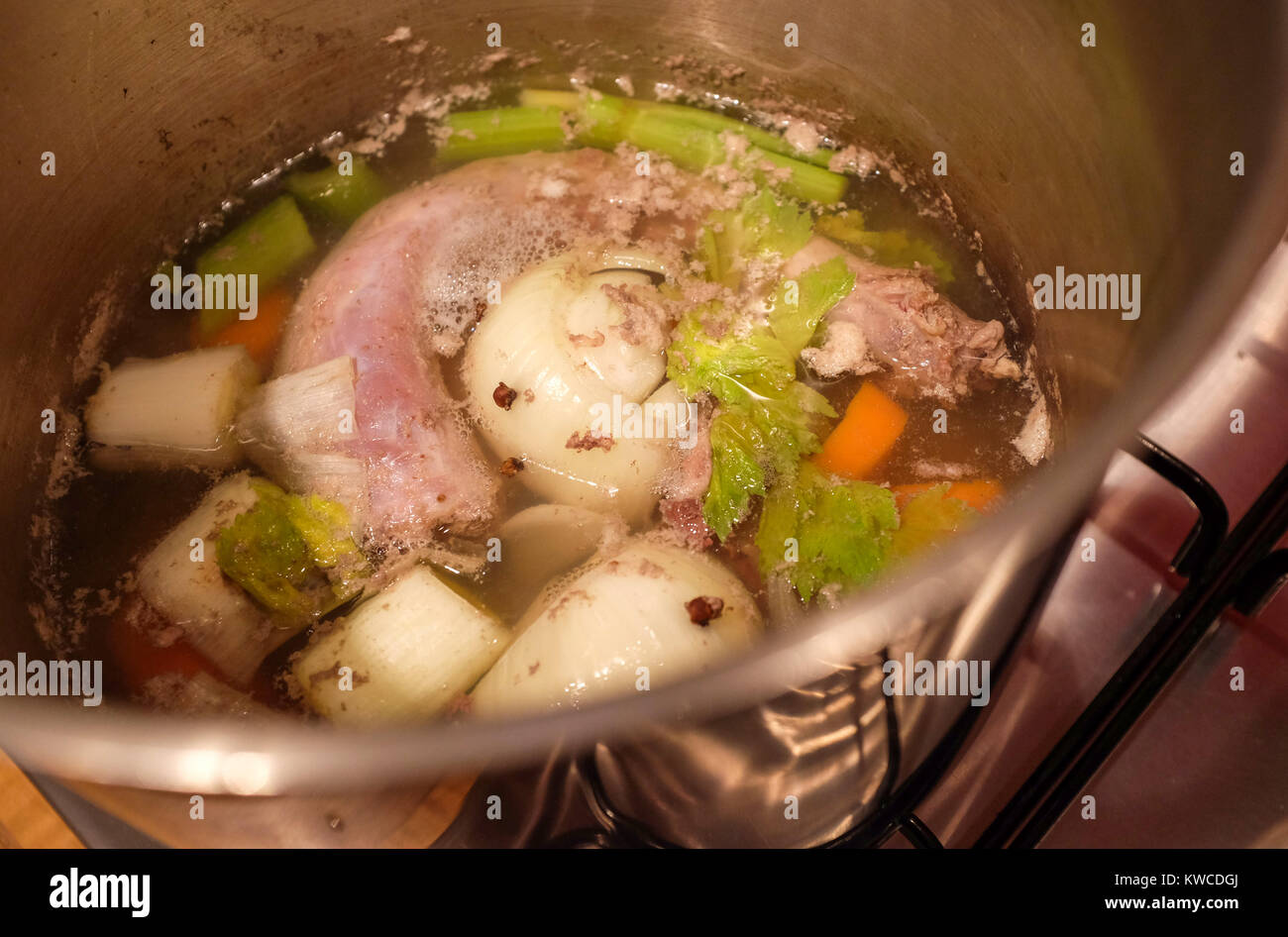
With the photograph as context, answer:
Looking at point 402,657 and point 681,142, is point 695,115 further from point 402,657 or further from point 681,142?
point 402,657

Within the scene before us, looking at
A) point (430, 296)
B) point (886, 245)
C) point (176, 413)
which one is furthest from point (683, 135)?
point (176, 413)

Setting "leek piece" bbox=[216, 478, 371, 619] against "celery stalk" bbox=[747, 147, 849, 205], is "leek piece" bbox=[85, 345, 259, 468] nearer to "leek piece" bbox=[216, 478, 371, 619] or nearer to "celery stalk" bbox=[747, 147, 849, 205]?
"leek piece" bbox=[216, 478, 371, 619]

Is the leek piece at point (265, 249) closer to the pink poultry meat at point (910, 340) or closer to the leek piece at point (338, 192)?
the leek piece at point (338, 192)

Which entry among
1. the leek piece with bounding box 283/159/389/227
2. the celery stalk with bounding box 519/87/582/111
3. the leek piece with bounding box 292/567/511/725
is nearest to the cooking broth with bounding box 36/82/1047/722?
the leek piece with bounding box 292/567/511/725

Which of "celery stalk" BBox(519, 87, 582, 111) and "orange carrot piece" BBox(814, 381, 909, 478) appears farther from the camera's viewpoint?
"celery stalk" BBox(519, 87, 582, 111)

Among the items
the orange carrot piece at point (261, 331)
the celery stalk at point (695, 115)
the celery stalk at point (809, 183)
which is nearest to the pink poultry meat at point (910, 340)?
the celery stalk at point (809, 183)

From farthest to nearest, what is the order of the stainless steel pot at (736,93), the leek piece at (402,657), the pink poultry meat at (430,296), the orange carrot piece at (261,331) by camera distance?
the orange carrot piece at (261,331) → the pink poultry meat at (430,296) → the leek piece at (402,657) → the stainless steel pot at (736,93)
